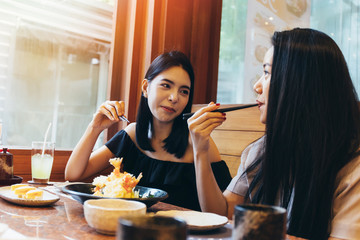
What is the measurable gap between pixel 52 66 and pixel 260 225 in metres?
2.29

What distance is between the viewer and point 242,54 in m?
2.64

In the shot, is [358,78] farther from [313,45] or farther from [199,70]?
[313,45]

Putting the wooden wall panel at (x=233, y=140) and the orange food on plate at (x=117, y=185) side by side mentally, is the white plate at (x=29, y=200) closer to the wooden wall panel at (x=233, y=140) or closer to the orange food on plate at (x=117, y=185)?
the orange food on plate at (x=117, y=185)

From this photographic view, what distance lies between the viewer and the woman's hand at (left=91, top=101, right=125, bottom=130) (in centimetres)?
174

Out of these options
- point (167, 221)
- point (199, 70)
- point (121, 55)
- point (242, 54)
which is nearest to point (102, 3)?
point (121, 55)

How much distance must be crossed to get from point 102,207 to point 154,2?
1946 millimetres

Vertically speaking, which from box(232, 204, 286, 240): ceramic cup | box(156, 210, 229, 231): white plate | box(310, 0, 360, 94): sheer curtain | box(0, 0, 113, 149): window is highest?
box(310, 0, 360, 94): sheer curtain

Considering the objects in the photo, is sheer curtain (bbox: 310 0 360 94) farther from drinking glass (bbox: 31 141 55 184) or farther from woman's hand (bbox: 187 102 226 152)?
drinking glass (bbox: 31 141 55 184)

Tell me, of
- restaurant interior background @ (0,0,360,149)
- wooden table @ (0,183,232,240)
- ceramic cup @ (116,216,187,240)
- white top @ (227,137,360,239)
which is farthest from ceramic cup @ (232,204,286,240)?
restaurant interior background @ (0,0,360,149)

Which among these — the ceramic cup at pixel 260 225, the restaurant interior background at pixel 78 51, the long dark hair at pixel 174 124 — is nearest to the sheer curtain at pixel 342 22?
the restaurant interior background at pixel 78 51

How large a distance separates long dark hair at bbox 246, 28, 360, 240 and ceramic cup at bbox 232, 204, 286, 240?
1.75 ft

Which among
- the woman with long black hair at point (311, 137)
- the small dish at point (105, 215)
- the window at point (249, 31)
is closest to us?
the small dish at point (105, 215)

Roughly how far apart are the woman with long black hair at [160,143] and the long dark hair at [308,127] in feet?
1.97

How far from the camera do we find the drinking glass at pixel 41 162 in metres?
1.61
